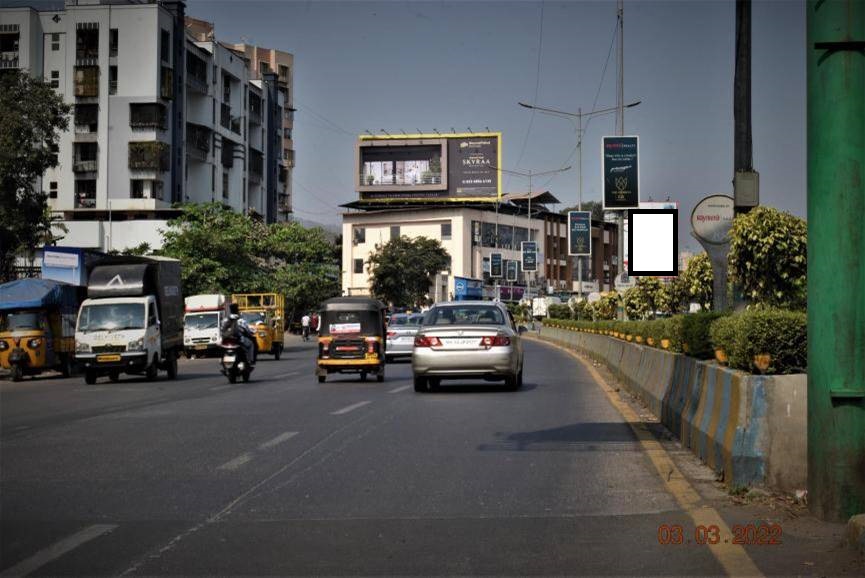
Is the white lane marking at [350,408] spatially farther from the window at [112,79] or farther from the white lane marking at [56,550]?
the window at [112,79]

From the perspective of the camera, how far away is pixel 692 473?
32.7 feet

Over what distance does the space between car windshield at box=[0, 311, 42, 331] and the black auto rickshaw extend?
11.2 m

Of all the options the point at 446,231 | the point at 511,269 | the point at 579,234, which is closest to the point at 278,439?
the point at 579,234

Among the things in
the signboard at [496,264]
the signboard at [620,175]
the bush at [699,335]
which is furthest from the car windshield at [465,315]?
the signboard at [496,264]

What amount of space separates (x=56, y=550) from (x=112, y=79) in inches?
2826

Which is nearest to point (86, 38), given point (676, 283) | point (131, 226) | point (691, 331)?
point (131, 226)

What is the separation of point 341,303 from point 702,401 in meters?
17.0

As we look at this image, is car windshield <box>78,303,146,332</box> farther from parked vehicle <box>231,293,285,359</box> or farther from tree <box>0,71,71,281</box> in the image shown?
parked vehicle <box>231,293,285,359</box>

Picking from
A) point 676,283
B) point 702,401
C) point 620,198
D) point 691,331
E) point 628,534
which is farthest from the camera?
point 676,283

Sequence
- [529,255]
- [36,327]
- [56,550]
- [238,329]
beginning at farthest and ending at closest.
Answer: [529,255]
[36,327]
[238,329]
[56,550]

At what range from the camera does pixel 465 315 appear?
22141 mm

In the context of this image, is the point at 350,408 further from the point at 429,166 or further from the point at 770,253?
the point at 429,166

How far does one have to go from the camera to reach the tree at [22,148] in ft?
134

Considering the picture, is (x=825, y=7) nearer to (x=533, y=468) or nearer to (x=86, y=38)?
(x=533, y=468)
